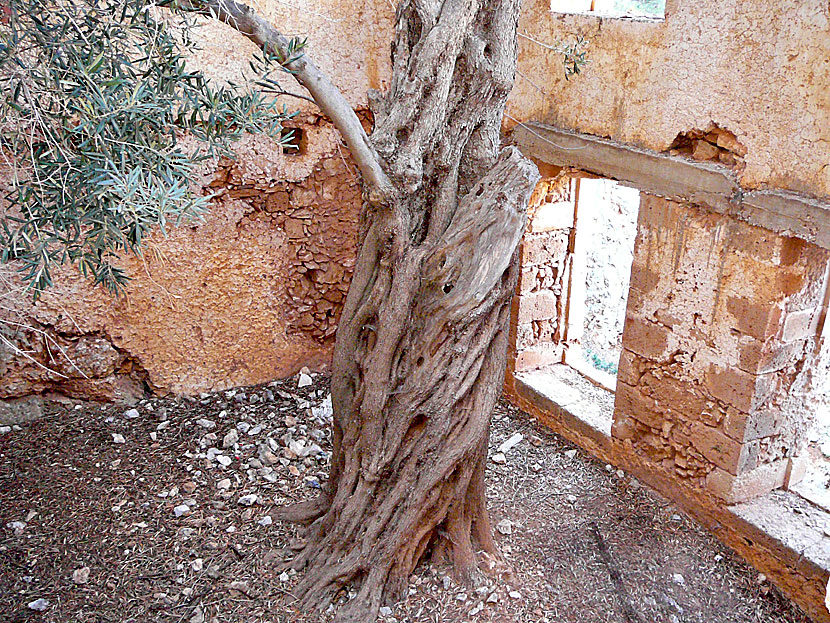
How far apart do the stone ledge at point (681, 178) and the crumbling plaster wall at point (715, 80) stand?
8cm

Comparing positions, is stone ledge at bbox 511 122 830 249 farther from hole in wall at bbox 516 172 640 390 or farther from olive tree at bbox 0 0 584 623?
olive tree at bbox 0 0 584 623

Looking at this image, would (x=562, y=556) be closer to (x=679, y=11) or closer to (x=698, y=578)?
(x=698, y=578)

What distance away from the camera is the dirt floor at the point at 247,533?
3766 mm

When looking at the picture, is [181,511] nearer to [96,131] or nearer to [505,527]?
[505,527]

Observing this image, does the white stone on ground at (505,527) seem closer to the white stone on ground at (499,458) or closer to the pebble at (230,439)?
the white stone on ground at (499,458)

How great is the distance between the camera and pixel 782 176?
3807 mm

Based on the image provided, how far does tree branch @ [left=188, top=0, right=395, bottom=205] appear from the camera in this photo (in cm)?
292

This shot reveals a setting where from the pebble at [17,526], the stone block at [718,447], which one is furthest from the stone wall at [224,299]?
the stone block at [718,447]

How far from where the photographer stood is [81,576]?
3.86 m

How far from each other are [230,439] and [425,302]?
2310 millimetres

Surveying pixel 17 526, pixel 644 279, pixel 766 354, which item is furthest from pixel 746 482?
pixel 17 526

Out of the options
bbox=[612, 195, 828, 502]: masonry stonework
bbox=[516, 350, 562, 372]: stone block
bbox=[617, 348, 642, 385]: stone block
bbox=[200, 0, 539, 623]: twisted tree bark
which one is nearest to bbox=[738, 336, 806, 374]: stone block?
bbox=[612, 195, 828, 502]: masonry stonework

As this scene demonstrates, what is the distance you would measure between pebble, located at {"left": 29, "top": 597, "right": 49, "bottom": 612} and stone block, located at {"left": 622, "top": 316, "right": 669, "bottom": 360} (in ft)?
11.8

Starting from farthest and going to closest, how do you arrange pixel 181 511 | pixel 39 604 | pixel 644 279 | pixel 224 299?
pixel 224 299
pixel 644 279
pixel 181 511
pixel 39 604
